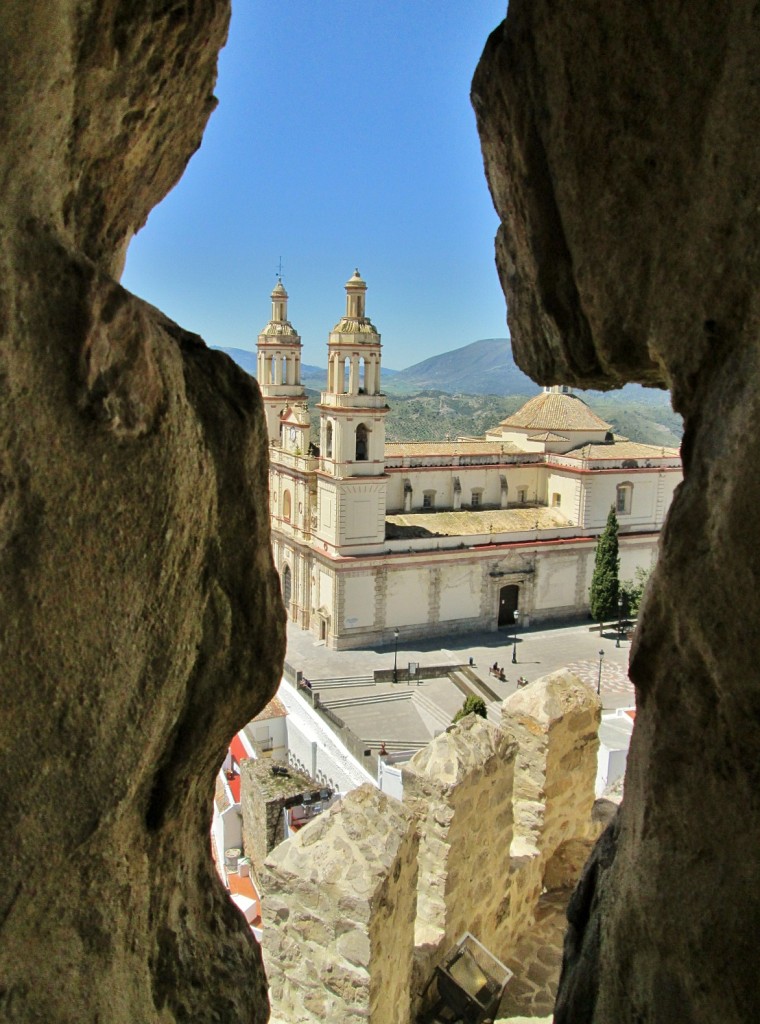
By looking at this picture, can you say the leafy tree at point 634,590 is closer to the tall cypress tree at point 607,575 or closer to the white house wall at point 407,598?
the tall cypress tree at point 607,575

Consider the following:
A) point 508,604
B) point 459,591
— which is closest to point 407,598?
point 459,591

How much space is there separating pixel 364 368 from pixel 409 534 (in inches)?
230

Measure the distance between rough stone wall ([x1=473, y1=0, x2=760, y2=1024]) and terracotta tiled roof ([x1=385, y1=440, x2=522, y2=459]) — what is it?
2765 centimetres

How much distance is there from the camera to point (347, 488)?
26.8m

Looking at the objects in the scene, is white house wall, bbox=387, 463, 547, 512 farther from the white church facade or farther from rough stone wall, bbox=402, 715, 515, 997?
rough stone wall, bbox=402, 715, 515, 997

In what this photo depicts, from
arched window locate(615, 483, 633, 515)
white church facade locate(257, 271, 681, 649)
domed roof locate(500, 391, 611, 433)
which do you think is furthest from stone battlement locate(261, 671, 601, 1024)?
domed roof locate(500, 391, 611, 433)

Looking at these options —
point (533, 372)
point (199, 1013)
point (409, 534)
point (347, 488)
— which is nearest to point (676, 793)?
point (199, 1013)

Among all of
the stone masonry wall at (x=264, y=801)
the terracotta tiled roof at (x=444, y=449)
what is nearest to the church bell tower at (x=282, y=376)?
the terracotta tiled roof at (x=444, y=449)

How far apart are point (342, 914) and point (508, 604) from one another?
2663 centimetres

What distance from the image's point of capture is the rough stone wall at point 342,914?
448 centimetres

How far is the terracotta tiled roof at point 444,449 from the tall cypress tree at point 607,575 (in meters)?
5.90

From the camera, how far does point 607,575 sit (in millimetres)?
28453

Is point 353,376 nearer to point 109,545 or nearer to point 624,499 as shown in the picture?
point 624,499

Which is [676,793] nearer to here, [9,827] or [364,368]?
[9,827]
